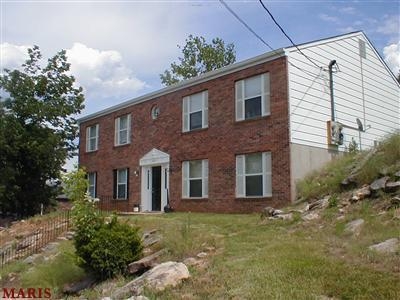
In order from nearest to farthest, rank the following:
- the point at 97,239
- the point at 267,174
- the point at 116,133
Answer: the point at 97,239
the point at 267,174
the point at 116,133

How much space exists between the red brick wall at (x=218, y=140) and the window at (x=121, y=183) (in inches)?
16.0

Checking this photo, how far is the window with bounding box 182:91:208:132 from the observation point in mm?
19656

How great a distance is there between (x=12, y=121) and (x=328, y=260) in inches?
827

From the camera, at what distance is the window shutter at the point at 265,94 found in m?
17.1

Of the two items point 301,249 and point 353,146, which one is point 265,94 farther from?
point 301,249

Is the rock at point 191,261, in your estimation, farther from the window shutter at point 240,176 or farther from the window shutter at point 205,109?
the window shutter at point 205,109

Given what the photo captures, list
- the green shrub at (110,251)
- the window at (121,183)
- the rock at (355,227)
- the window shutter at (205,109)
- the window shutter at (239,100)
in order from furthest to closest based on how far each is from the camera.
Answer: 1. the window at (121,183)
2. the window shutter at (205,109)
3. the window shutter at (239,100)
4. the rock at (355,227)
5. the green shrub at (110,251)

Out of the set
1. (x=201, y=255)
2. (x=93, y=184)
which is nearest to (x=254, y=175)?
(x=201, y=255)

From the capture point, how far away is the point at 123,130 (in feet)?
81.6

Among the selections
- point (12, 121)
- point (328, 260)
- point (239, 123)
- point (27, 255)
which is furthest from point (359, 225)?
point (12, 121)

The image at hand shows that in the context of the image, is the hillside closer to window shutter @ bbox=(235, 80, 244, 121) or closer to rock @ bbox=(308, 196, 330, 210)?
rock @ bbox=(308, 196, 330, 210)

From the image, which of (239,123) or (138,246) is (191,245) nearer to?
(138,246)

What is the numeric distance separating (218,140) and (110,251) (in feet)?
31.2

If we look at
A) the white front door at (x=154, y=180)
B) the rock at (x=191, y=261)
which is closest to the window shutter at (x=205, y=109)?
the white front door at (x=154, y=180)
